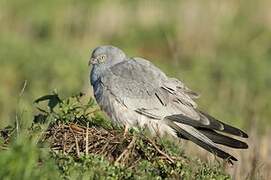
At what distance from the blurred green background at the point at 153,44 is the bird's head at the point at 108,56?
3.78 meters

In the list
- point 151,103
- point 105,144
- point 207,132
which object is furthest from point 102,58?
point 105,144

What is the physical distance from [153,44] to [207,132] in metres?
8.63

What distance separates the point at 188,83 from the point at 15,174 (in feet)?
26.1

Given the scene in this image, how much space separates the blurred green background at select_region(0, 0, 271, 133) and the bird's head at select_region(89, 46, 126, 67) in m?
3.78

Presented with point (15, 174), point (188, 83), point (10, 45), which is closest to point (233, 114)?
point (188, 83)

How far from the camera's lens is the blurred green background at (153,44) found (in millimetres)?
13523

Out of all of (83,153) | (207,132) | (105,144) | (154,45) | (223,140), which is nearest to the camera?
(83,153)

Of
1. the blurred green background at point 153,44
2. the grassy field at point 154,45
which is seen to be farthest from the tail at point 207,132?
the blurred green background at point 153,44

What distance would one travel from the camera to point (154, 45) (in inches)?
663

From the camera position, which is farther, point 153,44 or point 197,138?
point 153,44

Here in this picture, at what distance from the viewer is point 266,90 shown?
559 inches

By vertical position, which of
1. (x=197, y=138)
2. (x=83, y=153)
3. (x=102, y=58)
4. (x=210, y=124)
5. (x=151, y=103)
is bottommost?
(x=83, y=153)

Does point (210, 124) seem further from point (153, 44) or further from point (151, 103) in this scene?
point (153, 44)

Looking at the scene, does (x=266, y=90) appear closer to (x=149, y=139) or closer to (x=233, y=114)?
(x=233, y=114)
